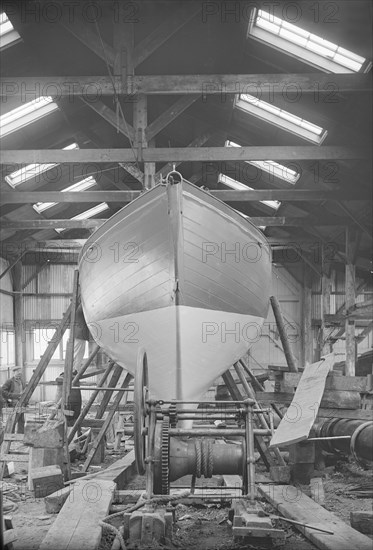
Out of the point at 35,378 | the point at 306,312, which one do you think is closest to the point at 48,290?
the point at 306,312

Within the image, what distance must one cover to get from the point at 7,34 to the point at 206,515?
6.76 meters

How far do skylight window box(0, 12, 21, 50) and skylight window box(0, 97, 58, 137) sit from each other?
4.52ft

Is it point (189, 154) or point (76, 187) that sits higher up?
point (76, 187)

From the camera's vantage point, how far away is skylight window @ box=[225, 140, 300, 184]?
11703 millimetres

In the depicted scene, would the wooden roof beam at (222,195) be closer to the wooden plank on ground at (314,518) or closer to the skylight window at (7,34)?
the skylight window at (7,34)

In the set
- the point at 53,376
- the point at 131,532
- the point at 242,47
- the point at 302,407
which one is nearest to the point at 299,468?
the point at 302,407

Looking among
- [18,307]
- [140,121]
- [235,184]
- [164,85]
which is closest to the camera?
[164,85]

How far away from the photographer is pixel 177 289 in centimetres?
541

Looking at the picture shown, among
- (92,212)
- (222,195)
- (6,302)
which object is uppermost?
(92,212)

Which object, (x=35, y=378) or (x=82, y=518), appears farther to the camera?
(x=35, y=378)

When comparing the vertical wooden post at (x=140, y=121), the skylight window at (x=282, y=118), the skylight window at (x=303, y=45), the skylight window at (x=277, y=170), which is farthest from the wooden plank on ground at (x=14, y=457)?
the skylight window at (x=277, y=170)

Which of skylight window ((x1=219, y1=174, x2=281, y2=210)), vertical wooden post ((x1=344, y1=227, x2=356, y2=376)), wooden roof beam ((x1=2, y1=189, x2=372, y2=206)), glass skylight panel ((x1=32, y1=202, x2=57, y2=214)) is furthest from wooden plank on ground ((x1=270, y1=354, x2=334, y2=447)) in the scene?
glass skylight panel ((x1=32, y1=202, x2=57, y2=214))

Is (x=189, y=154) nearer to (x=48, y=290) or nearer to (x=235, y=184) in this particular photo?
(x=235, y=184)

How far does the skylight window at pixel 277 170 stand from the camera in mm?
11703
